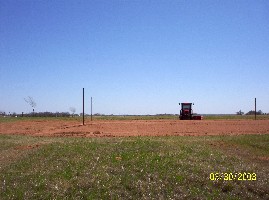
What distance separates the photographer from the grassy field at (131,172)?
10.7 meters

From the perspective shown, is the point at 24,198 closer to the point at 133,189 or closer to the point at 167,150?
the point at 133,189

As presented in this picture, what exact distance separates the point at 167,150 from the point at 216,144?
4180 millimetres

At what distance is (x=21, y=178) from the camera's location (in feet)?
38.9

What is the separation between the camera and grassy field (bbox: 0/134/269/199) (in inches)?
422

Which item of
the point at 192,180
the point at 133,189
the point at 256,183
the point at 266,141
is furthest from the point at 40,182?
the point at 266,141

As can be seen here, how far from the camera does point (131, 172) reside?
1224cm
